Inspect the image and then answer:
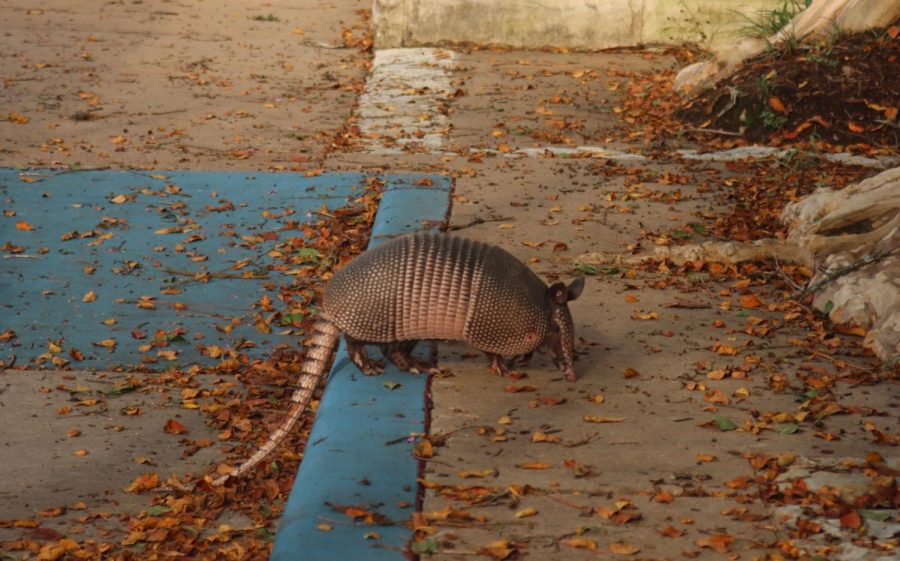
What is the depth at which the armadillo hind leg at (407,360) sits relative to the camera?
596 centimetres

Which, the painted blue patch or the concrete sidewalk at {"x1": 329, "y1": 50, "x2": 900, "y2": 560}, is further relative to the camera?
the painted blue patch

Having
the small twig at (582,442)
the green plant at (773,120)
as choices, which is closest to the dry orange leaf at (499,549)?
the small twig at (582,442)

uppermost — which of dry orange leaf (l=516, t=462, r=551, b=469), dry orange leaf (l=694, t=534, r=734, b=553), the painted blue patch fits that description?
dry orange leaf (l=694, t=534, r=734, b=553)

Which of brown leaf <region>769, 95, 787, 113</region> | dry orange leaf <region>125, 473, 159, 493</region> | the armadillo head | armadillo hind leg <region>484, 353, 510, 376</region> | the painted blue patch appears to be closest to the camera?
dry orange leaf <region>125, 473, 159, 493</region>

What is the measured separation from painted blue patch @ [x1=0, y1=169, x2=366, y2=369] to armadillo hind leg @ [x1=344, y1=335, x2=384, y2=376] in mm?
997

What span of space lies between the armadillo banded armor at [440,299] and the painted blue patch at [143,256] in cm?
125

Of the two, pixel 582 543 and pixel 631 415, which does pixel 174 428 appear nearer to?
pixel 631 415

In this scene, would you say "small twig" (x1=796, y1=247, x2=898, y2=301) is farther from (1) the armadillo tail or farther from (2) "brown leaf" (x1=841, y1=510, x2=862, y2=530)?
(1) the armadillo tail

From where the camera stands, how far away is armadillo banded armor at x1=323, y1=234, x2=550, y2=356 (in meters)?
5.69

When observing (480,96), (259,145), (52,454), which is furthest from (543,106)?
(52,454)

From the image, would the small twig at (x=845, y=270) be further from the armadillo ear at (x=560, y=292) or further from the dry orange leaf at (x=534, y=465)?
the dry orange leaf at (x=534, y=465)

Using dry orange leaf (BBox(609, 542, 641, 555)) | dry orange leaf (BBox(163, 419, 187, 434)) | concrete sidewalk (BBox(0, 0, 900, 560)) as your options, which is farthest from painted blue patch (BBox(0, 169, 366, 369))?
dry orange leaf (BBox(609, 542, 641, 555))

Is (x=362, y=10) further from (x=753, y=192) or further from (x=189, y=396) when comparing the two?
(x=189, y=396)

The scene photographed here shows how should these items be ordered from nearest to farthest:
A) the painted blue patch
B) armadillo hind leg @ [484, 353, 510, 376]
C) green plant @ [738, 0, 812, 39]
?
armadillo hind leg @ [484, 353, 510, 376] < the painted blue patch < green plant @ [738, 0, 812, 39]
